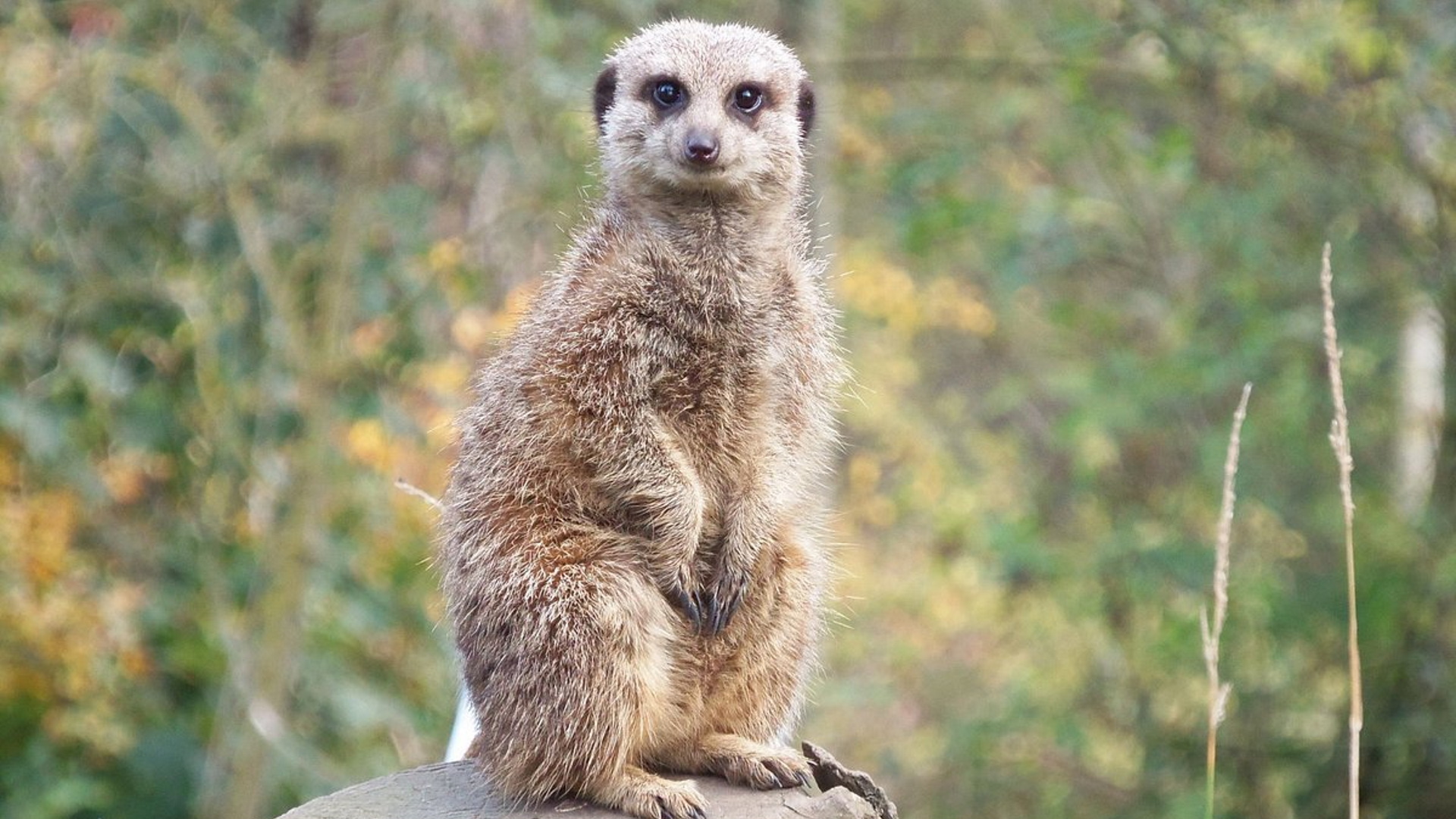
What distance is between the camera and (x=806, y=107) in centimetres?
388

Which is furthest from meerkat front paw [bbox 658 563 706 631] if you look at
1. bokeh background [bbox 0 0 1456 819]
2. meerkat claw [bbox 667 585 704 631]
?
bokeh background [bbox 0 0 1456 819]

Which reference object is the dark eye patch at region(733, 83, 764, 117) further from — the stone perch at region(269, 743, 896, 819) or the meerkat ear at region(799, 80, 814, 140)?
the stone perch at region(269, 743, 896, 819)

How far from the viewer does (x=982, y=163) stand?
9.31 m

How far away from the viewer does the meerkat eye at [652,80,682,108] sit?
3582mm

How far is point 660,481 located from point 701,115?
2.72 ft

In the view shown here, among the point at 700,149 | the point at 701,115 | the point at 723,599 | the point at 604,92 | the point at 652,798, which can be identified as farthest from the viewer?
the point at 604,92

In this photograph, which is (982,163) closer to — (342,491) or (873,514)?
(873,514)

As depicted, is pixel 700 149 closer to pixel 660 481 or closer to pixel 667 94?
pixel 667 94

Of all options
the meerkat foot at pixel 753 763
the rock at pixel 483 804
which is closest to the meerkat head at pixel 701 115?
the meerkat foot at pixel 753 763

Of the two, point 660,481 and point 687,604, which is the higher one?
point 660,481

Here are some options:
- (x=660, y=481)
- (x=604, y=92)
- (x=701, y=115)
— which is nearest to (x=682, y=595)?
(x=660, y=481)

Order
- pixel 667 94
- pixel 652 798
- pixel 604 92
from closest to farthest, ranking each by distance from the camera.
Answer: pixel 652 798 < pixel 667 94 < pixel 604 92

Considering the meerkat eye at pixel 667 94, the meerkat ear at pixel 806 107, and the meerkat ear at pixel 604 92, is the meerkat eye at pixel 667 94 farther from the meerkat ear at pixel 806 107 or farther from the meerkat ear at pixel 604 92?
the meerkat ear at pixel 806 107

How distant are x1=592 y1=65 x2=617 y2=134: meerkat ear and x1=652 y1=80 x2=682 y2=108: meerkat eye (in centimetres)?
18
